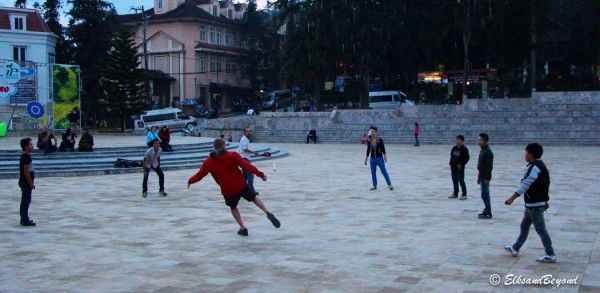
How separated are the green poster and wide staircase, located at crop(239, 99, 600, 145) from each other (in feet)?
37.7

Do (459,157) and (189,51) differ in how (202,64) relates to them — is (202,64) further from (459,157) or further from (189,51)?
(459,157)

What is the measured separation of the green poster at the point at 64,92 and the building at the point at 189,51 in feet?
68.4

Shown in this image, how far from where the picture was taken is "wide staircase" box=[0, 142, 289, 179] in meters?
19.9

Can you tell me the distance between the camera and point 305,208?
12.5 meters

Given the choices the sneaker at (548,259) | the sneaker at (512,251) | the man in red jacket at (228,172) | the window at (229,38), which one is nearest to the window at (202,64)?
the window at (229,38)

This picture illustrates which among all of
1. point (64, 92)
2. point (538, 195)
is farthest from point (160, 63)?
point (538, 195)

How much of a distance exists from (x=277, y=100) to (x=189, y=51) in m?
9.74

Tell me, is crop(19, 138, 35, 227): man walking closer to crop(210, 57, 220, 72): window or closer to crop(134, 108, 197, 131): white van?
crop(134, 108, 197, 131): white van

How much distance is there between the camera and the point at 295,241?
909 cm

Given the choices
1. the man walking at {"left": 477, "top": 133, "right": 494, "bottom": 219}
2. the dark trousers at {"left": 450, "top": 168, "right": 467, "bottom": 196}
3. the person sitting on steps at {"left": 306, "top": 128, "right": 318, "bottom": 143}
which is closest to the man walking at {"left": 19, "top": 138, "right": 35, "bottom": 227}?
the man walking at {"left": 477, "top": 133, "right": 494, "bottom": 219}

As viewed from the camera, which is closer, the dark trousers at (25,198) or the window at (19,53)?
the dark trousers at (25,198)

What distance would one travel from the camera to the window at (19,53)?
45.5 meters

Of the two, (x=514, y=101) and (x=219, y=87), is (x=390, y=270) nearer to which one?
(x=514, y=101)

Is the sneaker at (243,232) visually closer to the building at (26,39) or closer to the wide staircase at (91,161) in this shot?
the wide staircase at (91,161)
